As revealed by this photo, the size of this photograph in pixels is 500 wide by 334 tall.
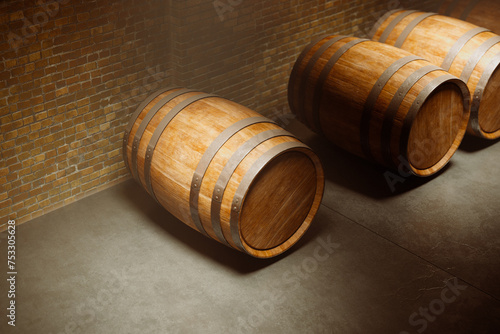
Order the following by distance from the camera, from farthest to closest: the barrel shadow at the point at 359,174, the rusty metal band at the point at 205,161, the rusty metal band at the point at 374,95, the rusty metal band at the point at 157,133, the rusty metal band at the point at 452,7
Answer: the rusty metal band at the point at 452,7 < the barrel shadow at the point at 359,174 < the rusty metal band at the point at 374,95 < the rusty metal band at the point at 157,133 < the rusty metal band at the point at 205,161

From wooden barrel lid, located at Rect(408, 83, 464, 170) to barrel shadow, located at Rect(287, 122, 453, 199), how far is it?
20cm

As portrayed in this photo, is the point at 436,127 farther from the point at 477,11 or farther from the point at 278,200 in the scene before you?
the point at 477,11

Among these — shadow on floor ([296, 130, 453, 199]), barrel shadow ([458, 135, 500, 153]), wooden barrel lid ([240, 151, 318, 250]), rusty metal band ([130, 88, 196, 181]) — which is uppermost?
rusty metal band ([130, 88, 196, 181])

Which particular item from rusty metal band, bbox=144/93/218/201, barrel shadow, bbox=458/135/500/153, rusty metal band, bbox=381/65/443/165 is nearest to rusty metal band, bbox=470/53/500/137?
barrel shadow, bbox=458/135/500/153

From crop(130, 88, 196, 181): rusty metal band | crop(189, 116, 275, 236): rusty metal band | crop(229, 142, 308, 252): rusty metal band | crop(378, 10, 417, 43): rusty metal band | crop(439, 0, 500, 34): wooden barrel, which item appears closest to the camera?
crop(229, 142, 308, 252): rusty metal band

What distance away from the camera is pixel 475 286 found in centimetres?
413

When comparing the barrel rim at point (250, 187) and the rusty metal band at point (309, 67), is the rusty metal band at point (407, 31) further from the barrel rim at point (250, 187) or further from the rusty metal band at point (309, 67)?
the barrel rim at point (250, 187)

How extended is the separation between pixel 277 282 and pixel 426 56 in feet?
8.58

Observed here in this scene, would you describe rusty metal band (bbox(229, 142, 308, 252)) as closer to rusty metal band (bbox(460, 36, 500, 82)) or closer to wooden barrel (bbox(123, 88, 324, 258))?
wooden barrel (bbox(123, 88, 324, 258))

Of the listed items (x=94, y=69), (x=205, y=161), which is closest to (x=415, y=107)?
(x=205, y=161)

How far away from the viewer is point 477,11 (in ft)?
20.5

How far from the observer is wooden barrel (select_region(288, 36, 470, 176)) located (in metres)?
4.69

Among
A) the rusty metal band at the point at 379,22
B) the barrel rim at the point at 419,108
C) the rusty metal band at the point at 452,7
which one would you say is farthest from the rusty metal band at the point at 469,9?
the barrel rim at the point at 419,108

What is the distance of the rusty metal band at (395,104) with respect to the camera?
183 inches
